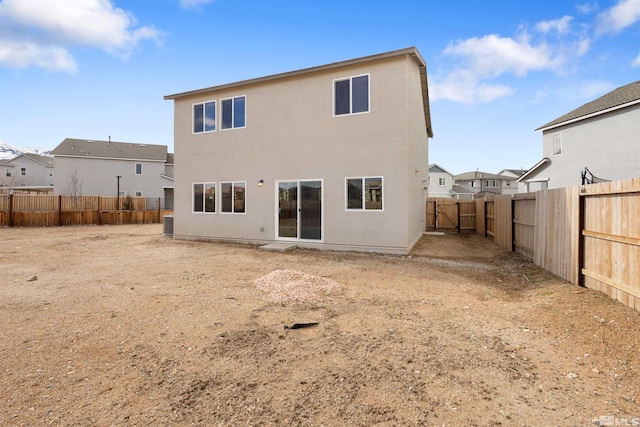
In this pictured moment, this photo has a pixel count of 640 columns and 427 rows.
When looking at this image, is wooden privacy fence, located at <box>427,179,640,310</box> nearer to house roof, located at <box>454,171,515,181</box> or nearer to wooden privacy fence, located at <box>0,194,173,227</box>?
wooden privacy fence, located at <box>0,194,173,227</box>

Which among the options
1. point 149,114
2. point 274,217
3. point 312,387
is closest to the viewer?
point 312,387

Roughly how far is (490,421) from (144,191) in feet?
125

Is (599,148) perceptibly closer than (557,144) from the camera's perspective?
Yes

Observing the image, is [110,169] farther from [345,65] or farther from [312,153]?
[345,65]

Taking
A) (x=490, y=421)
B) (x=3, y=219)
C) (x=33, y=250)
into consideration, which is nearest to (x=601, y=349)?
(x=490, y=421)

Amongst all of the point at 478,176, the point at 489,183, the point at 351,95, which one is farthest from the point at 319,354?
the point at 489,183

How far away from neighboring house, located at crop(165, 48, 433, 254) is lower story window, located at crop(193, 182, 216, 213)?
4cm

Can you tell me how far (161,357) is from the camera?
3553 mm

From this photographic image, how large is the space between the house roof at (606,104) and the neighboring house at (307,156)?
10779mm

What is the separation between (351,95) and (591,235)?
26.1ft

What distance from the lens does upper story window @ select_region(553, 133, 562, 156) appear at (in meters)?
19.9

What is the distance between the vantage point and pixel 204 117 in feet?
45.0

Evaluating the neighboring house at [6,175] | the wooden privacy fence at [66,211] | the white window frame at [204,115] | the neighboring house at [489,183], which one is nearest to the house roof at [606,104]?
the white window frame at [204,115]

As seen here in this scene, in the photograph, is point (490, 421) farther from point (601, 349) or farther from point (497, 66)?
point (497, 66)
